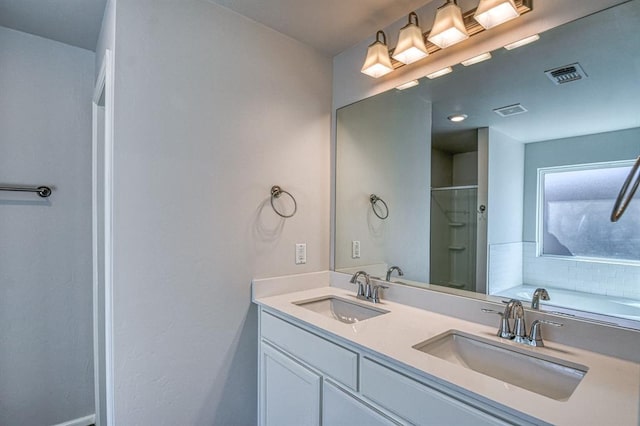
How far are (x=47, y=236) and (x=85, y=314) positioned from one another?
540 mm

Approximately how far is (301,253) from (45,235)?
154 cm

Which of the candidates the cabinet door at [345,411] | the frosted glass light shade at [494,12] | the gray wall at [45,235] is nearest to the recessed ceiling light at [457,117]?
the frosted glass light shade at [494,12]

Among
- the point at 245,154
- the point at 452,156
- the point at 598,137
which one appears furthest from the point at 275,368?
the point at 598,137

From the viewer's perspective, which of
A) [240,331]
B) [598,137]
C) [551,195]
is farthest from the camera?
[240,331]

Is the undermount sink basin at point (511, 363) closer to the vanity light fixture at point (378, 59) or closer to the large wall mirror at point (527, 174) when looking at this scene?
the large wall mirror at point (527, 174)

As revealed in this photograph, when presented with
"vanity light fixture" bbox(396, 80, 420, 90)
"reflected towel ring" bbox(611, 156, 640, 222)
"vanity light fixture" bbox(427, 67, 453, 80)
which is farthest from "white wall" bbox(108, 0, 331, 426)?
"reflected towel ring" bbox(611, 156, 640, 222)

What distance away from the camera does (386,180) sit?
77.6 inches

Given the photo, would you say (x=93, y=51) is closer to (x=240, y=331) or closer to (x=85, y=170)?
(x=85, y=170)

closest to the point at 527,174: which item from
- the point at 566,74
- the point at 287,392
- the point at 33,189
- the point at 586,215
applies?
the point at 586,215

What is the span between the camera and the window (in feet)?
3.59

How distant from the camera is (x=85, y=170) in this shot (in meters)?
2.10

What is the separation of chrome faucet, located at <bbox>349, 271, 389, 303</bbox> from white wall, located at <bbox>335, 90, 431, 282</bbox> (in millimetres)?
135

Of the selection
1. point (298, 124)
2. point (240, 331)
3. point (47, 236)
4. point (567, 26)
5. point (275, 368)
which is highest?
point (567, 26)

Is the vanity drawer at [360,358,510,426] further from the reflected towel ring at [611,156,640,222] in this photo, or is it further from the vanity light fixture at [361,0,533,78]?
the vanity light fixture at [361,0,533,78]
